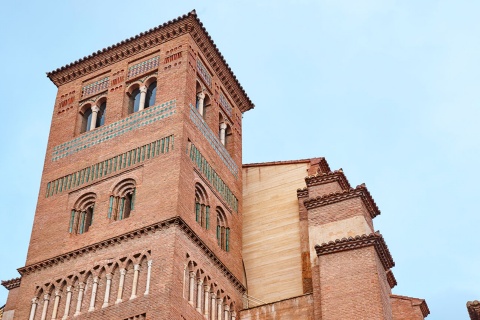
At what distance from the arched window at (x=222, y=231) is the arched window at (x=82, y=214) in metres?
3.52

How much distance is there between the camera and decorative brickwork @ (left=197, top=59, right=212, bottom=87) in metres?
23.8

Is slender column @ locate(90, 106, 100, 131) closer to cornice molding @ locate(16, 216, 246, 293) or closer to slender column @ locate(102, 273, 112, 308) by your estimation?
cornice molding @ locate(16, 216, 246, 293)

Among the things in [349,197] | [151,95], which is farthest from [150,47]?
[349,197]

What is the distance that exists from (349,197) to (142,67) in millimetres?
7632

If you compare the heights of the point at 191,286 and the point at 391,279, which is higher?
the point at 391,279

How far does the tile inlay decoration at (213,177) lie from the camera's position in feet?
70.0

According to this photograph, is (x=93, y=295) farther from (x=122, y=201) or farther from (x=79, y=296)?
(x=122, y=201)

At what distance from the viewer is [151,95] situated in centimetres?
2300

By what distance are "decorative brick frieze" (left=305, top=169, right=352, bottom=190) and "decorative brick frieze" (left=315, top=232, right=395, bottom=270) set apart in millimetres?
2551

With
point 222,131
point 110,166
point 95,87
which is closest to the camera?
point 110,166

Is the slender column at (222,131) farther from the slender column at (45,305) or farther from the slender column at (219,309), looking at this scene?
the slender column at (45,305)

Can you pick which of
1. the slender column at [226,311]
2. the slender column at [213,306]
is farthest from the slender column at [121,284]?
the slender column at [226,311]

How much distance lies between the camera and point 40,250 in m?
20.5

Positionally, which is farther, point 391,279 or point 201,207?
point 391,279
